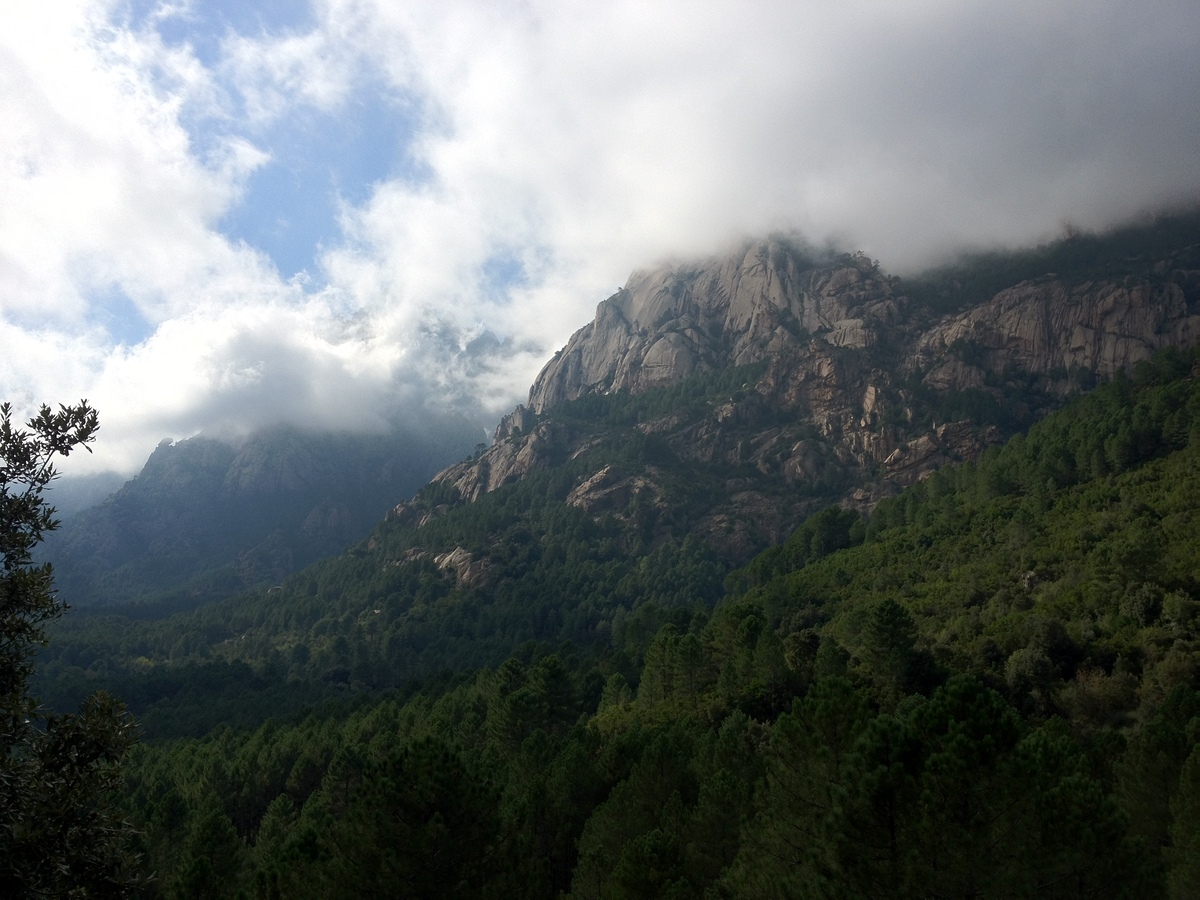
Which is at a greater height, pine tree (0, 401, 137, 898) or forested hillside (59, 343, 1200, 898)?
pine tree (0, 401, 137, 898)

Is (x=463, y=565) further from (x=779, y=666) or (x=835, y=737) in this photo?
(x=835, y=737)

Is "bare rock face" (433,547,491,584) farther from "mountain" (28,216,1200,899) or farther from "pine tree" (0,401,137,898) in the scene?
"pine tree" (0,401,137,898)

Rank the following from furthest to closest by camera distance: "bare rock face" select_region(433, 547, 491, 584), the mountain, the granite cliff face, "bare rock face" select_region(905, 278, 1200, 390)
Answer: the granite cliff face, "bare rock face" select_region(905, 278, 1200, 390), "bare rock face" select_region(433, 547, 491, 584), the mountain

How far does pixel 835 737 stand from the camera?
25.0 metres

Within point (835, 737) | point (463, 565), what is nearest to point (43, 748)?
point (835, 737)

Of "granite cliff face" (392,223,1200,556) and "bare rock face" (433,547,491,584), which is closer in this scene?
"bare rock face" (433,547,491,584)

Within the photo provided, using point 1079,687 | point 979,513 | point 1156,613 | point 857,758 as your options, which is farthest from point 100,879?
point 979,513

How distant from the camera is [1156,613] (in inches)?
2025

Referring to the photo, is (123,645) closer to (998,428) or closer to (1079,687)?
(1079,687)

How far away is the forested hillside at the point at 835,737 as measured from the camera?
64.1 feet

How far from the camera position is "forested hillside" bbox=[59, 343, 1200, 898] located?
64.1 ft

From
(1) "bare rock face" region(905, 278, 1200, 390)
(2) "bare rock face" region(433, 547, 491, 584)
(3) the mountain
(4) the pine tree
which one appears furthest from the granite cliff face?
(4) the pine tree

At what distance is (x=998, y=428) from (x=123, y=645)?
681ft

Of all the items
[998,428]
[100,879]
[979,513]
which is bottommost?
[100,879]
